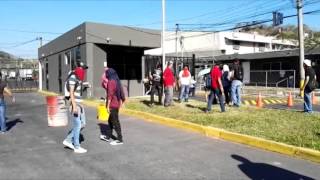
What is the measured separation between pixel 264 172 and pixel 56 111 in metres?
6.47

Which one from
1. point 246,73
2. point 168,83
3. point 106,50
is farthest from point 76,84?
point 246,73

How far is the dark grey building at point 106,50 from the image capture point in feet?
77.6

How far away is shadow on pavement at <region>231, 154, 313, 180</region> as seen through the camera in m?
6.96

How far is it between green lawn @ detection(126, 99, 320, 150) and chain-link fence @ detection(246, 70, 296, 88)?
25.4m

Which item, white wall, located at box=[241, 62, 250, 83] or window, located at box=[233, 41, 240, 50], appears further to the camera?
window, located at box=[233, 41, 240, 50]

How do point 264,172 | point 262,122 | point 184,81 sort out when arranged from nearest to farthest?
point 264,172, point 262,122, point 184,81

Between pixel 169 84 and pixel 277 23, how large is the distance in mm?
17248

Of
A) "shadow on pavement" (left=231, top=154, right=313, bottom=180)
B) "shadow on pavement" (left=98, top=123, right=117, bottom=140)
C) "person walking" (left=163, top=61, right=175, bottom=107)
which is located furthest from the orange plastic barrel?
"shadow on pavement" (left=231, top=154, right=313, bottom=180)

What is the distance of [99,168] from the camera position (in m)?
7.59

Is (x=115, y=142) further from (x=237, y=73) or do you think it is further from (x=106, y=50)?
(x=106, y=50)

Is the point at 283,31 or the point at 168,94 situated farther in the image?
the point at 283,31

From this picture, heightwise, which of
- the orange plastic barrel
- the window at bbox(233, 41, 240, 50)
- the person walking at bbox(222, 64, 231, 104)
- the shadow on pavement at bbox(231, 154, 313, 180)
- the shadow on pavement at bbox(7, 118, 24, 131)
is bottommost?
the shadow on pavement at bbox(231, 154, 313, 180)

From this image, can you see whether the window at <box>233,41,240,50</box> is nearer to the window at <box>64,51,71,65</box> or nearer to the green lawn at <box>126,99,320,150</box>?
the window at <box>64,51,71,65</box>

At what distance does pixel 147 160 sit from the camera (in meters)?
8.22
